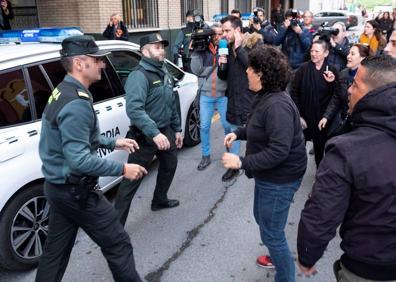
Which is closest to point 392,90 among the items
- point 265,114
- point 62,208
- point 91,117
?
point 265,114

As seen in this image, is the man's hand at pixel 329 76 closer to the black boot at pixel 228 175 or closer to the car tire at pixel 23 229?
the black boot at pixel 228 175

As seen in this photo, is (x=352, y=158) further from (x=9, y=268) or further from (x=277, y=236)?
(x=9, y=268)

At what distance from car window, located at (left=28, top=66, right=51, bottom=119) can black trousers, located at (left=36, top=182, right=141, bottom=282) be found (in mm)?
1045

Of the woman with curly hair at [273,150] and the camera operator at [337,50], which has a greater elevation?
the camera operator at [337,50]

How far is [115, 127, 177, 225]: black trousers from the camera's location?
3539 millimetres

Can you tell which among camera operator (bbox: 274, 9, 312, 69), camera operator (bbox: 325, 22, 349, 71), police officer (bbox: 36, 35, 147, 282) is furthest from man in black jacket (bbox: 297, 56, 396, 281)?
camera operator (bbox: 274, 9, 312, 69)

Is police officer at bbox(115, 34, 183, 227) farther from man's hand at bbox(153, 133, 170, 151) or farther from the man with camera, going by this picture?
the man with camera

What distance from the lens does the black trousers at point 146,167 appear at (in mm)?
3539

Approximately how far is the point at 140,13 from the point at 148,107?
29.5 ft

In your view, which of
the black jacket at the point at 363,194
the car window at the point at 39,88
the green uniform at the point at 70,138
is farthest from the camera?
the car window at the point at 39,88

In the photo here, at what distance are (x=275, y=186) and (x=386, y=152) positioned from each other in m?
1.00

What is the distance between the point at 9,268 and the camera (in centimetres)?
312

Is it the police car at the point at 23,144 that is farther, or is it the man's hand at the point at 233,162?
the police car at the point at 23,144

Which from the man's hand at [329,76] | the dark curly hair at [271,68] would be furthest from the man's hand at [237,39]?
the dark curly hair at [271,68]
